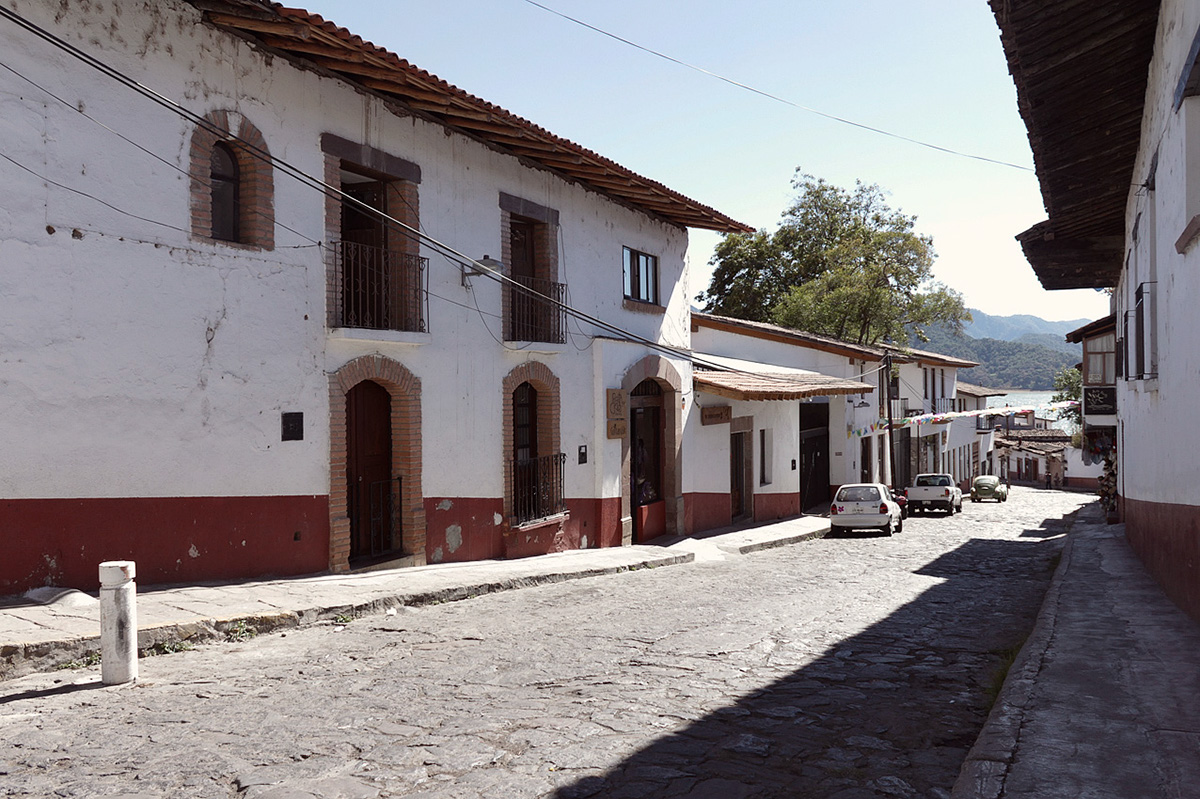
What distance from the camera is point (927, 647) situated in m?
8.44

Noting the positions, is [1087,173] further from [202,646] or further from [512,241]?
[202,646]

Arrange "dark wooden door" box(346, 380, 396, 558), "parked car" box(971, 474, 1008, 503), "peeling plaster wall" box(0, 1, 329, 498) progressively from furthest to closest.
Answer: "parked car" box(971, 474, 1008, 503), "dark wooden door" box(346, 380, 396, 558), "peeling plaster wall" box(0, 1, 329, 498)

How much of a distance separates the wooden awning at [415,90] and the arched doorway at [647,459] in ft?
12.8

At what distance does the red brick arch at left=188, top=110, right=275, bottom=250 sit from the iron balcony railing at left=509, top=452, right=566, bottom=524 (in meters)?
5.53

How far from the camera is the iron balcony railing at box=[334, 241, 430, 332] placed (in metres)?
12.2

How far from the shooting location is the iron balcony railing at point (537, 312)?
14859mm

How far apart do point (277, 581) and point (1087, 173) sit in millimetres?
11697

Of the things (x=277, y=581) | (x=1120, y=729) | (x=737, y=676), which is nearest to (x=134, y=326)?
(x=277, y=581)

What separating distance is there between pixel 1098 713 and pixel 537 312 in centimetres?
1130

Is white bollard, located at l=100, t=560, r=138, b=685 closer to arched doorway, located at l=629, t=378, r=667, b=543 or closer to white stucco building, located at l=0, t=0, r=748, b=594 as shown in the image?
white stucco building, located at l=0, t=0, r=748, b=594

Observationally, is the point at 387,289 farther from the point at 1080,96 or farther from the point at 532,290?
the point at 1080,96

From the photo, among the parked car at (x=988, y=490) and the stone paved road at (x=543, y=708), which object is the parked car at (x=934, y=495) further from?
the stone paved road at (x=543, y=708)

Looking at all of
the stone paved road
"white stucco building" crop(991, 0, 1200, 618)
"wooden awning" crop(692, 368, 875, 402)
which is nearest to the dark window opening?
"wooden awning" crop(692, 368, 875, 402)

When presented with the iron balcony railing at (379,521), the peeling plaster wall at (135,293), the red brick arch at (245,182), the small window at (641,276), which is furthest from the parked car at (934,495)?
the red brick arch at (245,182)
